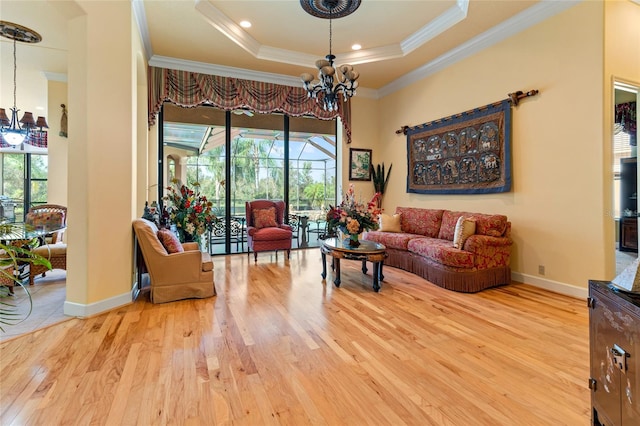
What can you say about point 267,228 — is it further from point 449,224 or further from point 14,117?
point 14,117

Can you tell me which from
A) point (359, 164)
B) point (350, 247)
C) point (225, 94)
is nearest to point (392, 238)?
point (350, 247)

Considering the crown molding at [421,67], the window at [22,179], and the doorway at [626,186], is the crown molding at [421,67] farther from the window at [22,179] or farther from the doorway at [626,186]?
the window at [22,179]

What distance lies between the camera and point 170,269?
3475 millimetres

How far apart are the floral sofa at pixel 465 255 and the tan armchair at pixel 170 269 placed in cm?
290

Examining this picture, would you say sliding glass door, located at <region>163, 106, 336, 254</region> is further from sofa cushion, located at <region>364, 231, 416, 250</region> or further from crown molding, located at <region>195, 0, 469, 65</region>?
sofa cushion, located at <region>364, 231, 416, 250</region>

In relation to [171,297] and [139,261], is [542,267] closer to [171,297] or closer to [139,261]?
[171,297]

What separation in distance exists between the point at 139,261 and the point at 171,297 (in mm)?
782

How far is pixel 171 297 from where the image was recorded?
11.5ft

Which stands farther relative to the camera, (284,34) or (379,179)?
(379,179)

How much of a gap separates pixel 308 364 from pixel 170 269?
2.07 metres

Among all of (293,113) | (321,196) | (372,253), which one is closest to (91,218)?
(372,253)

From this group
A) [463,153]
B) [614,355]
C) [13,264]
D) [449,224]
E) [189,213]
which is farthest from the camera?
[463,153]

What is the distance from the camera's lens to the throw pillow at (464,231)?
408cm

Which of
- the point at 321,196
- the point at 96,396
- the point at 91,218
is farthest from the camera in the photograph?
the point at 321,196
